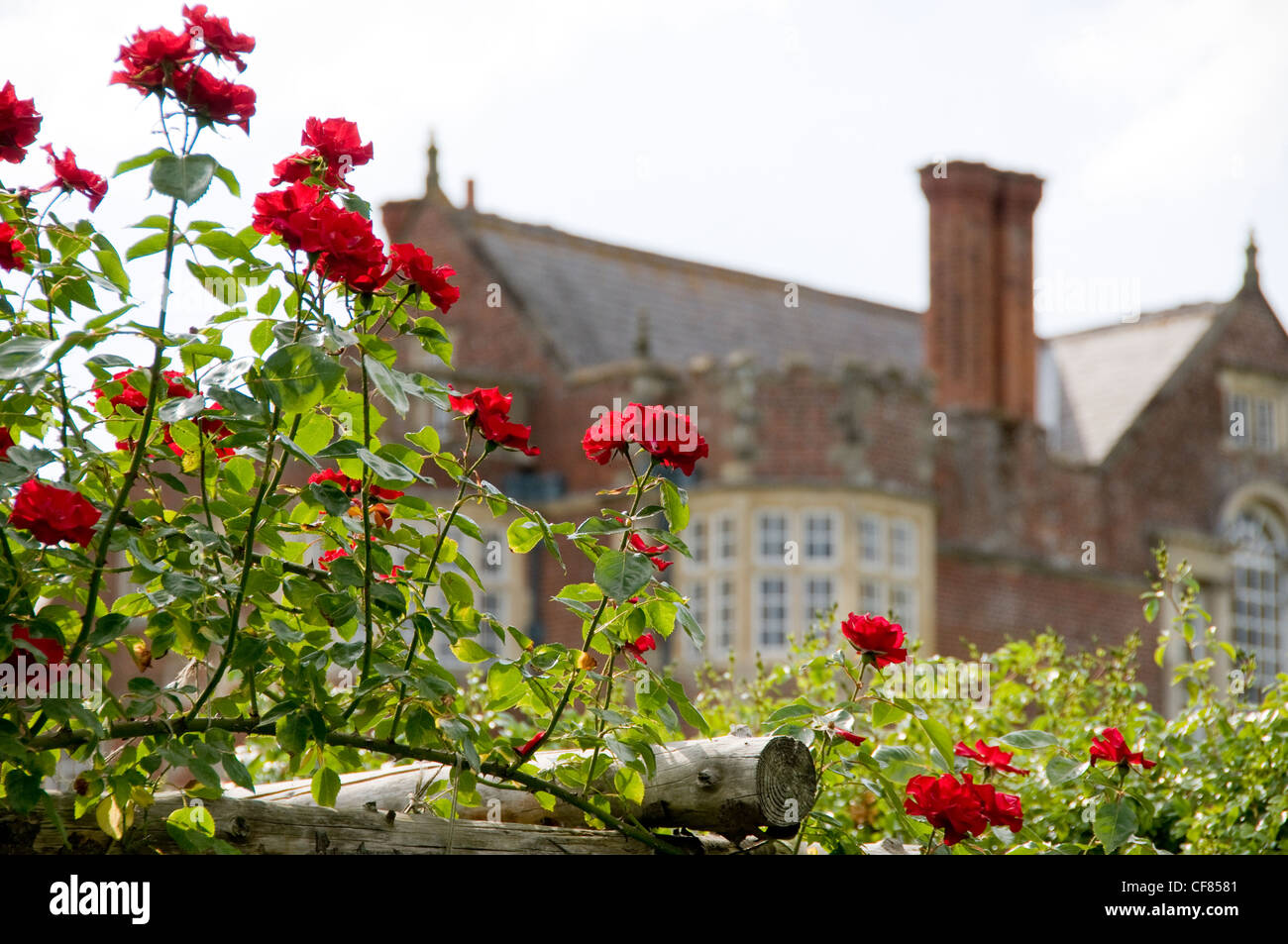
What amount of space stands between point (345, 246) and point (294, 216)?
0.11 metres

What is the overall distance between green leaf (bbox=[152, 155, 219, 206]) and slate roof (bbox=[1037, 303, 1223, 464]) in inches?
814

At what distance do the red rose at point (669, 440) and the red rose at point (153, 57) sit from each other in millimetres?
1107

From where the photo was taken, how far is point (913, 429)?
20.2m

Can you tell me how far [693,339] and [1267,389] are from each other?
8436 mm

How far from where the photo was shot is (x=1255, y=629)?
79.5 ft

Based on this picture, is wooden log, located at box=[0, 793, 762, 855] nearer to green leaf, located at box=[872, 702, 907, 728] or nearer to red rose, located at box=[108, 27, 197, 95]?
green leaf, located at box=[872, 702, 907, 728]

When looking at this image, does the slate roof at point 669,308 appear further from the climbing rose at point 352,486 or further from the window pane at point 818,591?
the climbing rose at point 352,486

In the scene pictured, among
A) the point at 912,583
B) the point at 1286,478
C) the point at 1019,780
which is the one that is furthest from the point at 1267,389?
the point at 1019,780

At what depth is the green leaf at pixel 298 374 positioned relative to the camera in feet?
9.90

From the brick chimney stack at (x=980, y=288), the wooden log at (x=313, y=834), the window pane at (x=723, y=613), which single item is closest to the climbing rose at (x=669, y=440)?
the wooden log at (x=313, y=834)

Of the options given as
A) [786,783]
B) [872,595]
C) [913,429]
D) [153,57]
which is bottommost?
[786,783]

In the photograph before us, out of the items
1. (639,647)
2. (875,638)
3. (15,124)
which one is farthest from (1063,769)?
(15,124)

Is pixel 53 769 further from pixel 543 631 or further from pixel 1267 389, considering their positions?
pixel 1267 389

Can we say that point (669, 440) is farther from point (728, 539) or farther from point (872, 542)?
point (872, 542)
